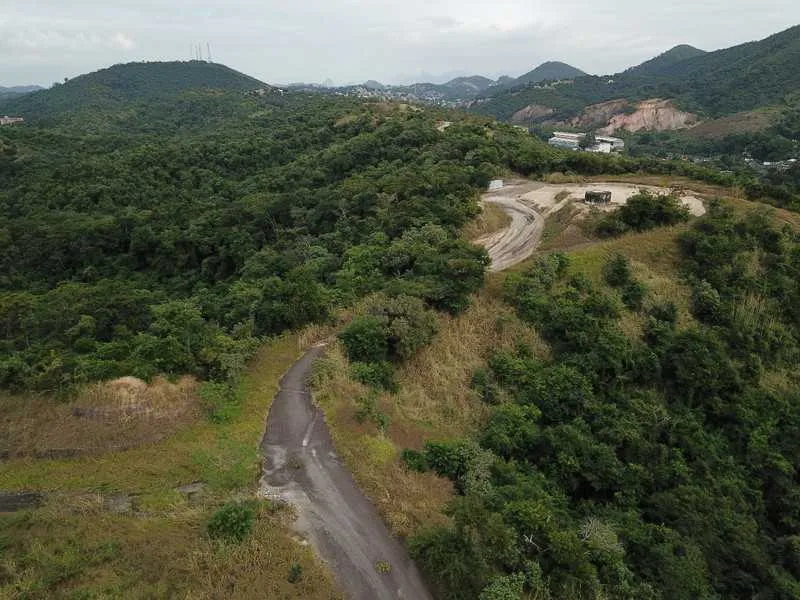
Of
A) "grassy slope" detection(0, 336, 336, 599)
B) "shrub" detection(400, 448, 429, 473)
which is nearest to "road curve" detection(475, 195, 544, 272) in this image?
"shrub" detection(400, 448, 429, 473)

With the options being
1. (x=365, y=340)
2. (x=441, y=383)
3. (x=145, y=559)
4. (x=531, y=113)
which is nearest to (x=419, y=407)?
(x=441, y=383)

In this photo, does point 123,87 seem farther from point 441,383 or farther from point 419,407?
point 419,407

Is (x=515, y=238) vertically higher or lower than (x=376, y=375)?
higher

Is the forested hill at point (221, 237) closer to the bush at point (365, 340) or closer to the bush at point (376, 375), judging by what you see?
the bush at point (365, 340)

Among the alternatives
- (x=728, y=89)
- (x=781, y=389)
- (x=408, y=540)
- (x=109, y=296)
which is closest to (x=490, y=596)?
(x=408, y=540)

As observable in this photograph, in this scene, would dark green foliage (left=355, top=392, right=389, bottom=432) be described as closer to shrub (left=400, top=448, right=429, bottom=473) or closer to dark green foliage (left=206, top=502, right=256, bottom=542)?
shrub (left=400, top=448, right=429, bottom=473)
